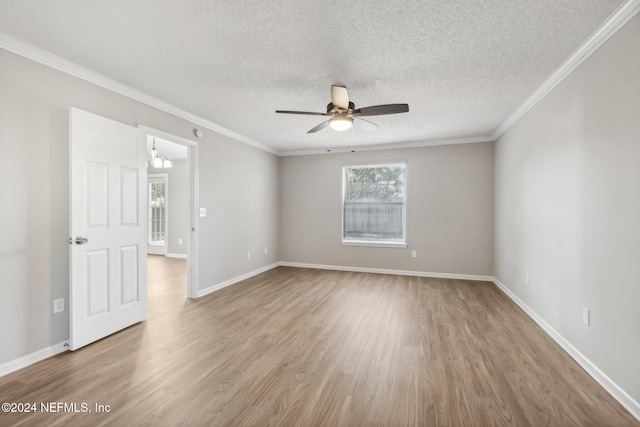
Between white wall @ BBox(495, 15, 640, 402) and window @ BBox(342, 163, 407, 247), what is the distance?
2.36 meters

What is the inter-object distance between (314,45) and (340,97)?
0.56m

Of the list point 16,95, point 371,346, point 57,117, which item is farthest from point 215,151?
point 371,346

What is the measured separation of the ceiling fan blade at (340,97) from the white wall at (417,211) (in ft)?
10.1

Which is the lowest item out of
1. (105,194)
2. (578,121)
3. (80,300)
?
(80,300)

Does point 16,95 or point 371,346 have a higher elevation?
point 16,95

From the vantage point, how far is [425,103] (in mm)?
3514

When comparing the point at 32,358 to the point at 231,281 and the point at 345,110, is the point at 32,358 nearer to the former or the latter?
the point at 231,281

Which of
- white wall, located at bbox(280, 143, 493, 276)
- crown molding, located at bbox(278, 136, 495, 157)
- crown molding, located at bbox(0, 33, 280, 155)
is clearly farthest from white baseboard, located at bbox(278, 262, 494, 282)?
crown molding, located at bbox(0, 33, 280, 155)

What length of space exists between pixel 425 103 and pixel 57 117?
149 inches

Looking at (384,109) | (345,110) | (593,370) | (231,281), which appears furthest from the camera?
(231,281)

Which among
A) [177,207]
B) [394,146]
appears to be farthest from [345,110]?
[177,207]

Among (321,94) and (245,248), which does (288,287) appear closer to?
(245,248)

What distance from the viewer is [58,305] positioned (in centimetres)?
255

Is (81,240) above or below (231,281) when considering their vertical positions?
above
